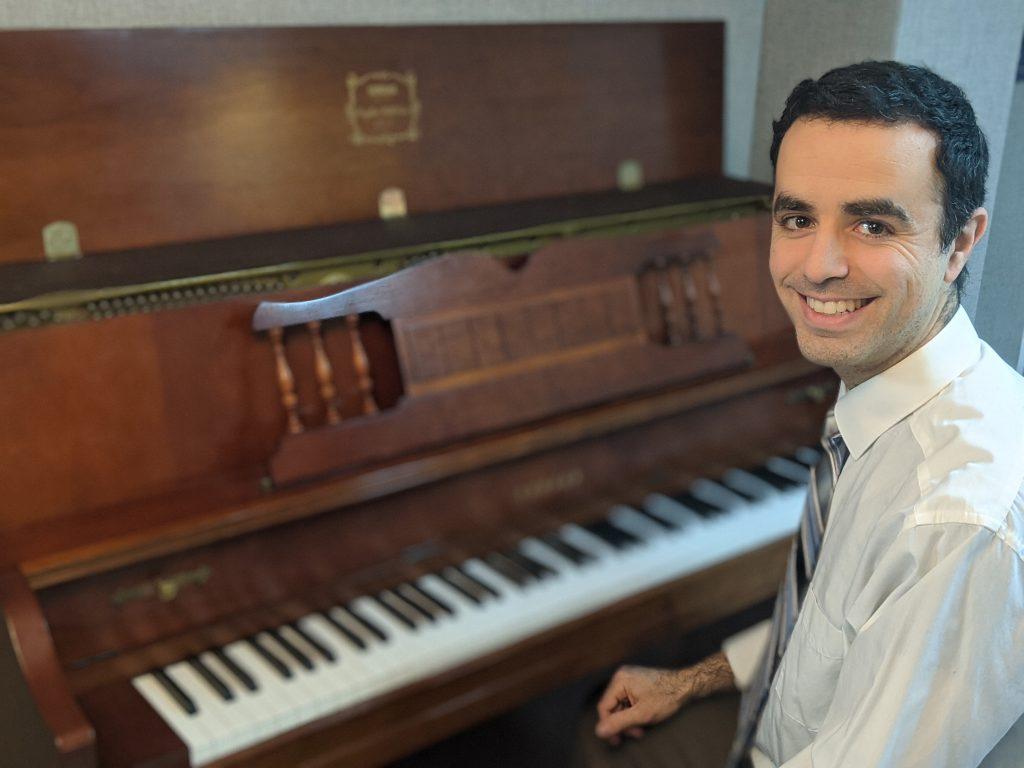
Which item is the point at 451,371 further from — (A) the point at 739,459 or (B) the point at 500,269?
(A) the point at 739,459

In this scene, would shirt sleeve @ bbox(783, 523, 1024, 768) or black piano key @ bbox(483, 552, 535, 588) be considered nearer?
shirt sleeve @ bbox(783, 523, 1024, 768)

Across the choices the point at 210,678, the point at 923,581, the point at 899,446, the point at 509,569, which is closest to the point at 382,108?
the point at 509,569

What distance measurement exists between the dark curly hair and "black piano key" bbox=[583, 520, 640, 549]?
4.07 ft

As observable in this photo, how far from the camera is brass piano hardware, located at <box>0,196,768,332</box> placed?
5.73 ft

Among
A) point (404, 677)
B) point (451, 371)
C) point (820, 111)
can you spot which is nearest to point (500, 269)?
point (451, 371)

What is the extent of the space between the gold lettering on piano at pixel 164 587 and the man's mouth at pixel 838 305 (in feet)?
3.91

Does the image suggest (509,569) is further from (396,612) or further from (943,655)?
(943,655)

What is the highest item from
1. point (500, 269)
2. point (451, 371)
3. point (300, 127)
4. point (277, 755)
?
point (300, 127)

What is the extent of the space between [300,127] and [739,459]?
1.31 meters

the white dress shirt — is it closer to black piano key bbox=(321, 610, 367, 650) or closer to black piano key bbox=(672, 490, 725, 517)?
black piano key bbox=(321, 610, 367, 650)

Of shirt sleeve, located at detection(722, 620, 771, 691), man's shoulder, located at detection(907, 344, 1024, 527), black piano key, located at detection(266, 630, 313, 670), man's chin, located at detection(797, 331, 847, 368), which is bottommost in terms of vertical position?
black piano key, located at detection(266, 630, 313, 670)

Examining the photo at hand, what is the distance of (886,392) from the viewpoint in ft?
4.15

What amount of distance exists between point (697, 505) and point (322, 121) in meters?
1.24

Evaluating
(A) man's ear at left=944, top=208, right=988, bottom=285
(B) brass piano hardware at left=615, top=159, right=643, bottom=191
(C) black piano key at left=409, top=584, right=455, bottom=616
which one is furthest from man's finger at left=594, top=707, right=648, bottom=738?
(B) brass piano hardware at left=615, top=159, right=643, bottom=191
